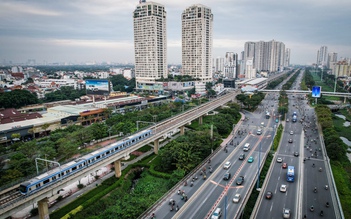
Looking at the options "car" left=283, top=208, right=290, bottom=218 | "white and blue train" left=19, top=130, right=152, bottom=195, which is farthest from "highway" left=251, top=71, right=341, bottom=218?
"white and blue train" left=19, top=130, right=152, bottom=195

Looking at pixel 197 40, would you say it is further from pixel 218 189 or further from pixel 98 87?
pixel 218 189

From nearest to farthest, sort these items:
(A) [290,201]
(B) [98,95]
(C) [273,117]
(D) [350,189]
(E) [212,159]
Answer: (A) [290,201] → (D) [350,189] → (E) [212,159] → (C) [273,117] → (B) [98,95]

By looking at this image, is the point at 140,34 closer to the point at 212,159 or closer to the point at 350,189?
the point at 212,159

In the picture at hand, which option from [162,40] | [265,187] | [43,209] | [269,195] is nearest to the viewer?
[43,209]

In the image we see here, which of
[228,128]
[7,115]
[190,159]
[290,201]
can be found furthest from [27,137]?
[290,201]

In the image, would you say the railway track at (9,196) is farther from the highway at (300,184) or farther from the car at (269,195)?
the car at (269,195)

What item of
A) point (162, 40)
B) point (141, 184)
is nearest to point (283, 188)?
point (141, 184)

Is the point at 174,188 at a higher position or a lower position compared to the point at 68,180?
lower

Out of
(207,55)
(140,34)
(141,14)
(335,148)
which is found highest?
(141,14)

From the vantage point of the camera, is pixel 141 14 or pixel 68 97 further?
pixel 141 14
